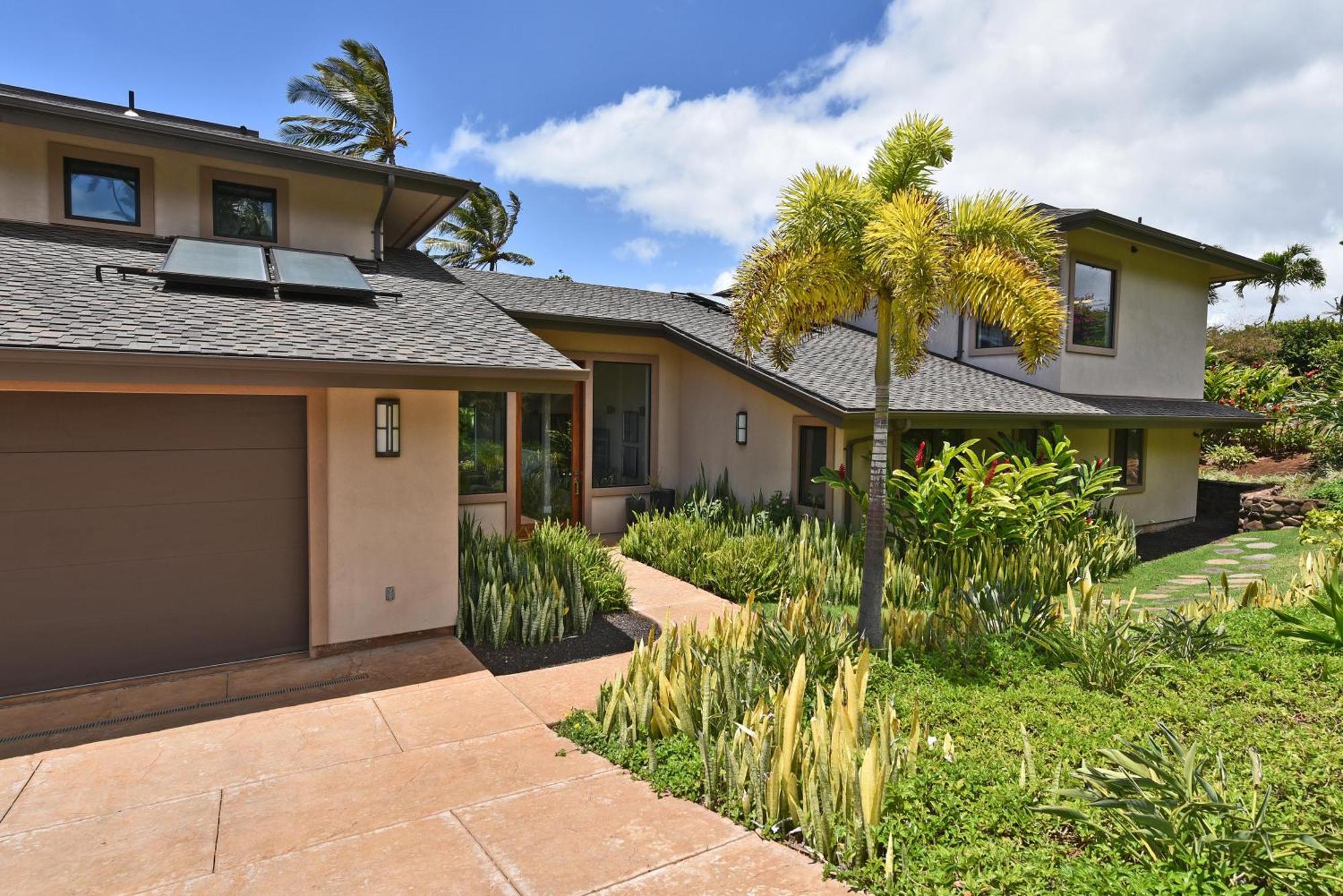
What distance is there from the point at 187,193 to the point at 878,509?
28.0 ft

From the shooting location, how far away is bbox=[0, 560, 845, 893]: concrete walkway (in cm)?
349

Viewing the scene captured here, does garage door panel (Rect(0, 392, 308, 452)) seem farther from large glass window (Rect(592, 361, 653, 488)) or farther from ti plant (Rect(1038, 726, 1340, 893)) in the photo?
ti plant (Rect(1038, 726, 1340, 893))

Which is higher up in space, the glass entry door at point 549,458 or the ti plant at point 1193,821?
the glass entry door at point 549,458

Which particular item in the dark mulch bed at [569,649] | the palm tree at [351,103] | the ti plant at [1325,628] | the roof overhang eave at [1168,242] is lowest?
the dark mulch bed at [569,649]

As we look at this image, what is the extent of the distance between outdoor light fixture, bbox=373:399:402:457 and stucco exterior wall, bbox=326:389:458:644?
0.05 m

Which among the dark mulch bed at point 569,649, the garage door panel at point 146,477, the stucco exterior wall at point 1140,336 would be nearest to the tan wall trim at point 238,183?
the garage door panel at point 146,477

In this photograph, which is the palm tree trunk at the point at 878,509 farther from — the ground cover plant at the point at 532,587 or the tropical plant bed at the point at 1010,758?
the ground cover plant at the point at 532,587

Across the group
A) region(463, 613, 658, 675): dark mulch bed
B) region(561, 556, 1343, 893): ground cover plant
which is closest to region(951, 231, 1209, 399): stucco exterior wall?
region(561, 556, 1343, 893): ground cover plant

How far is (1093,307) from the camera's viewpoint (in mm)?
13547

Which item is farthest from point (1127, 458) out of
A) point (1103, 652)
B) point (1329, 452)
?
point (1103, 652)

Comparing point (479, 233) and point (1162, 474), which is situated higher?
point (479, 233)

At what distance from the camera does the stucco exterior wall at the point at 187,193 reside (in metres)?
7.76

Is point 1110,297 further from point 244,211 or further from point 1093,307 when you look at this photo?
point 244,211

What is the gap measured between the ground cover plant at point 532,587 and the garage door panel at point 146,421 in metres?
2.21
